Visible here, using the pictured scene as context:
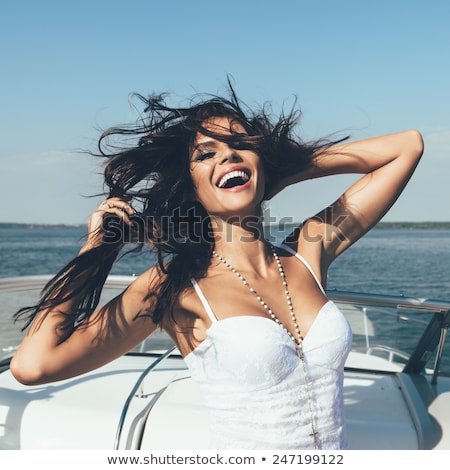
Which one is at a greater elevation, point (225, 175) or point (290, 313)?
point (225, 175)

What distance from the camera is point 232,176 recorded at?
2139 millimetres

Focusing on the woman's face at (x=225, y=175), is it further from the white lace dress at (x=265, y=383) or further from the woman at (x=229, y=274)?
the white lace dress at (x=265, y=383)

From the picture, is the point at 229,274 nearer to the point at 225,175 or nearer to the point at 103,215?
the point at 225,175

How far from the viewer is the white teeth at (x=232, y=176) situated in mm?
2139

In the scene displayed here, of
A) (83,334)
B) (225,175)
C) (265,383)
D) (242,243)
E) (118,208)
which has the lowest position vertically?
(265,383)

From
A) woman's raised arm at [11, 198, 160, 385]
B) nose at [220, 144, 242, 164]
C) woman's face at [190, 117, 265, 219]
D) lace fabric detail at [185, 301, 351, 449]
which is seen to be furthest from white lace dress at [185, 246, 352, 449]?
nose at [220, 144, 242, 164]

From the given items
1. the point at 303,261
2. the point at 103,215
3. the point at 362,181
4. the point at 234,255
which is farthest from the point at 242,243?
the point at 362,181

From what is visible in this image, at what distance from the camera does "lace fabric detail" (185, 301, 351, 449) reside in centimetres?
191

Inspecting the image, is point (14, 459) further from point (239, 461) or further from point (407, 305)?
point (407, 305)

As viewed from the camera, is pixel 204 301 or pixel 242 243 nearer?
pixel 204 301

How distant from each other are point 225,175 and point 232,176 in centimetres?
3

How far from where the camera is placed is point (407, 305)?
2.67 metres

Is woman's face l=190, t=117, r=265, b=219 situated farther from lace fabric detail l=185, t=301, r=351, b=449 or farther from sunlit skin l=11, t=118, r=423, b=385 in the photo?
lace fabric detail l=185, t=301, r=351, b=449

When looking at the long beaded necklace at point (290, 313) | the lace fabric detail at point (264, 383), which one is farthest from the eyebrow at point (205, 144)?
the lace fabric detail at point (264, 383)
